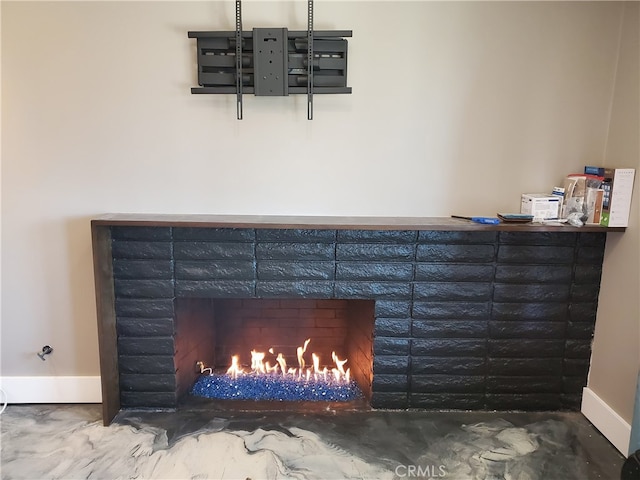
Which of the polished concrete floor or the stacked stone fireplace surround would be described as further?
the stacked stone fireplace surround

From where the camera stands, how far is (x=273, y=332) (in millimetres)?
2857

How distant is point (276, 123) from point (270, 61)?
0.29m

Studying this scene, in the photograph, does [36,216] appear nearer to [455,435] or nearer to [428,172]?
[428,172]

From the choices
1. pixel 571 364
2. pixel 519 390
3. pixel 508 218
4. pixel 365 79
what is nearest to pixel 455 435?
pixel 519 390

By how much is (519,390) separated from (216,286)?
5.36 ft

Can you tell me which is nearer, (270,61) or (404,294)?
(270,61)

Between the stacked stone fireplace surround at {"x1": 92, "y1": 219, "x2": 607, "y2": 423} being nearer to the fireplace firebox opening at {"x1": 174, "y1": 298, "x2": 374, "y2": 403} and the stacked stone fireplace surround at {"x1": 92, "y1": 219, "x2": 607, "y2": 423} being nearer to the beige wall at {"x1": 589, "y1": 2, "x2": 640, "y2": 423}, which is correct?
the beige wall at {"x1": 589, "y1": 2, "x2": 640, "y2": 423}

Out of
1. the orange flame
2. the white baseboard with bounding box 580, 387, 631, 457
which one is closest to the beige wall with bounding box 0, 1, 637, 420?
the orange flame

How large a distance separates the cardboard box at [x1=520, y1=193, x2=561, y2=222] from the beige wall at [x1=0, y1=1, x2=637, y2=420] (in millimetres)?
124

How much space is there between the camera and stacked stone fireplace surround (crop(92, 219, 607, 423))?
228cm

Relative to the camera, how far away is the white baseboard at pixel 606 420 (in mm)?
2121

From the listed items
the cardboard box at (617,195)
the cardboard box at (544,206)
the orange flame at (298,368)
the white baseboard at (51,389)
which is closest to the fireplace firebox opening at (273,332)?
the orange flame at (298,368)

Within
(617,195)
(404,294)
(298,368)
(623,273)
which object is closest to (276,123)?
(404,294)

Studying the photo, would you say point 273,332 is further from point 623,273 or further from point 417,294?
point 623,273
